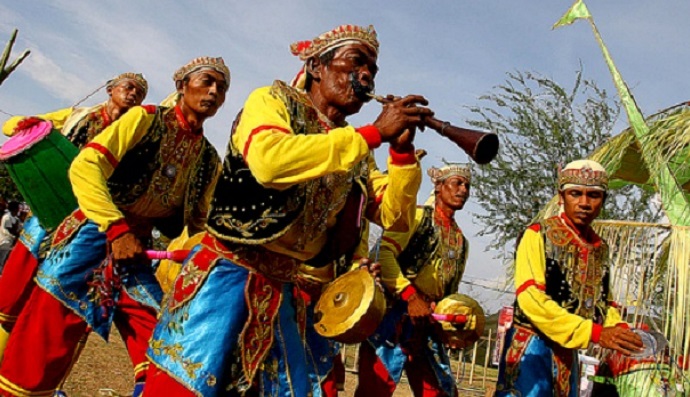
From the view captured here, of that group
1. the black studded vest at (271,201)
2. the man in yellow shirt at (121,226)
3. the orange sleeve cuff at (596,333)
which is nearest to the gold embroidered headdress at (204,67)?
the man in yellow shirt at (121,226)

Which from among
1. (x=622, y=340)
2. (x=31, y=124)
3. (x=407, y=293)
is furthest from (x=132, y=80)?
(x=622, y=340)

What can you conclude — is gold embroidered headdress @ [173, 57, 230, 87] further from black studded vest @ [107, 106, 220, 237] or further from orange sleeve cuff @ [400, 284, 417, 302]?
orange sleeve cuff @ [400, 284, 417, 302]

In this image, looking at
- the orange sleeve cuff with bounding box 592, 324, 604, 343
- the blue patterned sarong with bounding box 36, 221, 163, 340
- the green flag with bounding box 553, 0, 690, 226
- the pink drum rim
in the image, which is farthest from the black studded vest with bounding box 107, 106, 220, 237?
the green flag with bounding box 553, 0, 690, 226

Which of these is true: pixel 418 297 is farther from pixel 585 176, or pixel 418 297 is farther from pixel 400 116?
pixel 400 116

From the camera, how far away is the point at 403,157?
9.87 feet

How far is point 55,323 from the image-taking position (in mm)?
4145

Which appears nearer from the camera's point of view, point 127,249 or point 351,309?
point 351,309

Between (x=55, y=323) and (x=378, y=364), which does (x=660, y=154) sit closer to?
(x=378, y=364)

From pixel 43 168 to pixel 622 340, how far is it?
337 cm

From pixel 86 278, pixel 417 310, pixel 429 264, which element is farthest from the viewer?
pixel 429 264

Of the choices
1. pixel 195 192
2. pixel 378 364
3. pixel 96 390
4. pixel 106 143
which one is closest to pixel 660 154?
pixel 378 364

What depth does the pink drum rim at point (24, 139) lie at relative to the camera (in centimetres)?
452

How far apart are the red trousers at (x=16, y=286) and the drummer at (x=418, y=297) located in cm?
235

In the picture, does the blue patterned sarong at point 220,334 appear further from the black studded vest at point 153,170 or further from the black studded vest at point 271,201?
the black studded vest at point 153,170
